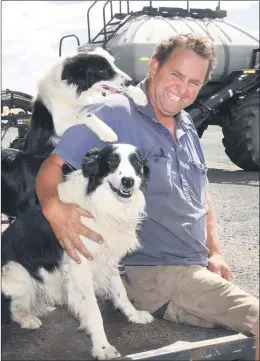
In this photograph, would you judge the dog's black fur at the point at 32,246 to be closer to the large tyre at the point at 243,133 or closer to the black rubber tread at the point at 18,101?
the black rubber tread at the point at 18,101

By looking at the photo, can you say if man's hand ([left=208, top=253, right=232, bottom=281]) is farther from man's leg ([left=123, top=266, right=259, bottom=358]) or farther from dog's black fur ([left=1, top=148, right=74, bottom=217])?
dog's black fur ([left=1, top=148, right=74, bottom=217])

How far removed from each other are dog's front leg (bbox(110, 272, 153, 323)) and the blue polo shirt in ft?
0.28

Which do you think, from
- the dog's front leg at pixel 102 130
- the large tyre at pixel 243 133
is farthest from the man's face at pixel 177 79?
the large tyre at pixel 243 133

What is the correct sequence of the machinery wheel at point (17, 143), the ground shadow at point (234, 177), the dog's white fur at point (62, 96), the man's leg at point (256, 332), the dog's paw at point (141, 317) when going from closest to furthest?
the man's leg at point (256, 332), the dog's paw at point (141, 317), the dog's white fur at point (62, 96), the machinery wheel at point (17, 143), the ground shadow at point (234, 177)

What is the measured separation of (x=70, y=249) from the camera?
1683 mm

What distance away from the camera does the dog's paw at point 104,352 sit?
160 cm

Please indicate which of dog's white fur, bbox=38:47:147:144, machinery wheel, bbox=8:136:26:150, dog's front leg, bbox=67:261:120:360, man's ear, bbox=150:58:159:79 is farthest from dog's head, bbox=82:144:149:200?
machinery wheel, bbox=8:136:26:150

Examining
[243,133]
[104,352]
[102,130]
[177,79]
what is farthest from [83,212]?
[243,133]

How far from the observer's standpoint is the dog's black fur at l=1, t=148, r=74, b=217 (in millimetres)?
2387

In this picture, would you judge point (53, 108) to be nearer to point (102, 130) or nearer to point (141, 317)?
point (102, 130)

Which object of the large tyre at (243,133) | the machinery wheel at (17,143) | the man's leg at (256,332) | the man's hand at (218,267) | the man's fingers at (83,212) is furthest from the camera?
the large tyre at (243,133)

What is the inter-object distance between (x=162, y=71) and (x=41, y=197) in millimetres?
616

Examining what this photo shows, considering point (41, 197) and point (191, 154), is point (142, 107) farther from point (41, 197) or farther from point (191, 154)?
point (41, 197)

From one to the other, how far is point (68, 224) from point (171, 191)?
408mm
